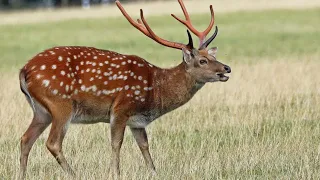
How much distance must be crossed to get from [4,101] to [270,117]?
400 cm

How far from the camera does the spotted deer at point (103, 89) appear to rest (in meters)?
8.55

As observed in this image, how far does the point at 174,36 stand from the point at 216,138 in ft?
68.3

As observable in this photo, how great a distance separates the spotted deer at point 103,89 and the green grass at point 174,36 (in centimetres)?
1182

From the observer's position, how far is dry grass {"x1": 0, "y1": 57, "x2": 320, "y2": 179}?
8.66 m

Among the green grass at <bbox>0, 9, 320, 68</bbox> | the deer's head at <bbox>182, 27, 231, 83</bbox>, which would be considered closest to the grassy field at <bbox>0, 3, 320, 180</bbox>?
the deer's head at <bbox>182, 27, 231, 83</bbox>

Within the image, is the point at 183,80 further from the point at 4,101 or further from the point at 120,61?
the point at 4,101

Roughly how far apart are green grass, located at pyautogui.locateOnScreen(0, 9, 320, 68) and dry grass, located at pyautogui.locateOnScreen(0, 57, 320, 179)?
736 cm

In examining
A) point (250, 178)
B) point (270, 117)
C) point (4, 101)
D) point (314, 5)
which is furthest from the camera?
point (314, 5)

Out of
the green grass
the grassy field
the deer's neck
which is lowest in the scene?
the green grass

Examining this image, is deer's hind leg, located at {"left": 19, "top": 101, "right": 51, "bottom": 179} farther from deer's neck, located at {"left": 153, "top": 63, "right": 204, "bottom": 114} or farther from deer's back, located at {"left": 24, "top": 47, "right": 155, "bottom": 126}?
deer's neck, located at {"left": 153, "top": 63, "right": 204, "bottom": 114}

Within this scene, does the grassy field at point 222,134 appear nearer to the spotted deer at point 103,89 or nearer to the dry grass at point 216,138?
the dry grass at point 216,138

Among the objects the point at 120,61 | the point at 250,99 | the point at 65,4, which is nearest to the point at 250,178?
the point at 120,61

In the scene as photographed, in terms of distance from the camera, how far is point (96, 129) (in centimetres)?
1124

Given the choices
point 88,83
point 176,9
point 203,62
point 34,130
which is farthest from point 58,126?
point 176,9
